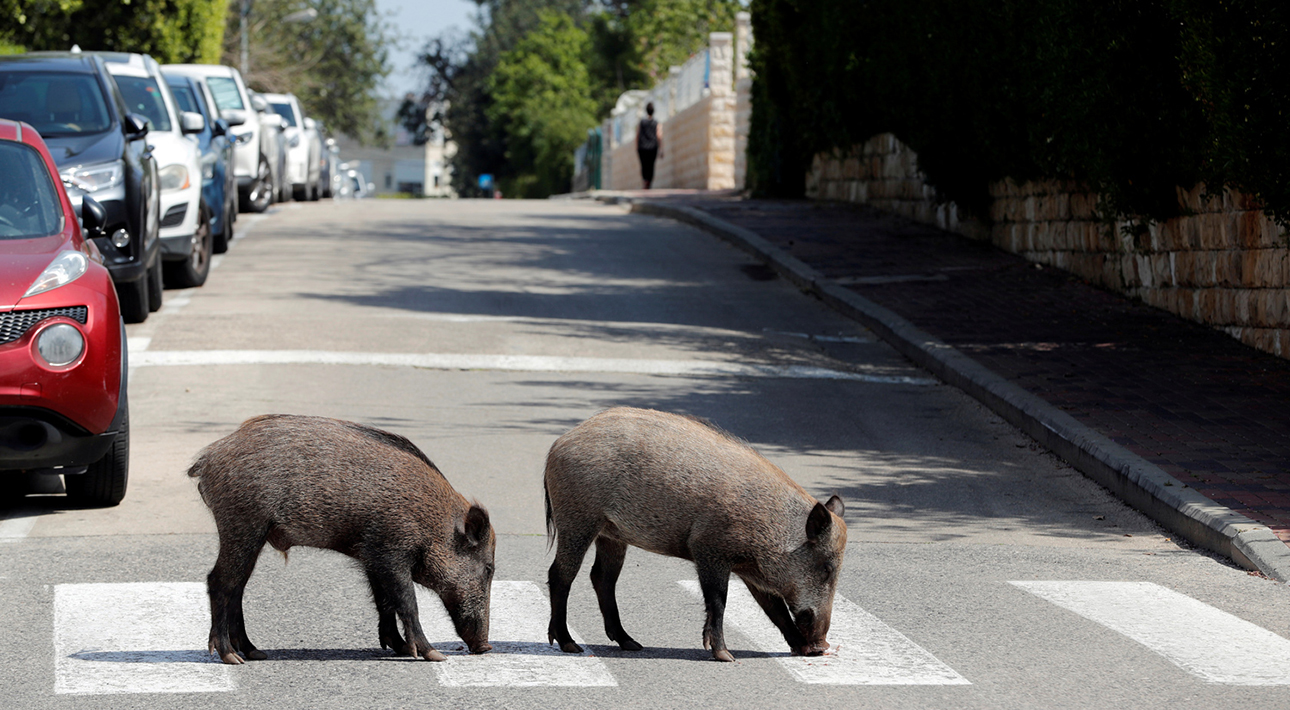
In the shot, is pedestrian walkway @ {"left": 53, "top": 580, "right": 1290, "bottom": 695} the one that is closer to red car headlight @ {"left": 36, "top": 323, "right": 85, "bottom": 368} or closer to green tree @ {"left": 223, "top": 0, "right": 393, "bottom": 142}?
red car headlight @ {"left": 36, "top": 323, "right": 85, "bottom": 368}

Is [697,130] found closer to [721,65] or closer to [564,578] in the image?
[721,65]

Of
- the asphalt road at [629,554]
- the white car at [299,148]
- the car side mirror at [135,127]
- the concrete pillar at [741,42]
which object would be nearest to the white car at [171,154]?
the asphalt road at [629,554]

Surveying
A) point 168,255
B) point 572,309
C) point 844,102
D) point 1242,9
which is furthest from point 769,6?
point 1242,9

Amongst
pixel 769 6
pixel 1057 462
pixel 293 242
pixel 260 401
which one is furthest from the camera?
pixel 769 6

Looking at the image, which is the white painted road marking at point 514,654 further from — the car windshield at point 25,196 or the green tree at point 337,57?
the green tree at point 337,57

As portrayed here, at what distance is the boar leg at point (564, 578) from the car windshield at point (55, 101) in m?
8.13

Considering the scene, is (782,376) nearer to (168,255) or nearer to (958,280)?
(958,280)

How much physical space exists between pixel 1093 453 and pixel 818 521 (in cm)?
458

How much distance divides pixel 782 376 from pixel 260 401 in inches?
160

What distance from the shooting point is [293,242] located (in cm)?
2052

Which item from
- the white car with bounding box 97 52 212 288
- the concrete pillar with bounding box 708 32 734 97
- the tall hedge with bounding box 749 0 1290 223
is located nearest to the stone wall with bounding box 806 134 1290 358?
the tall hedge with bounding box 749 0 1290 223

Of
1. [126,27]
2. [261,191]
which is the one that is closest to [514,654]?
[261,191]

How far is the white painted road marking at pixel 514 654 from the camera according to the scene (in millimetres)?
5074

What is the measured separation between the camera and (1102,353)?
1227cm
